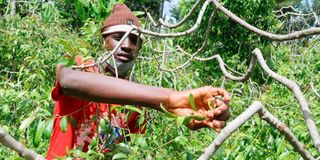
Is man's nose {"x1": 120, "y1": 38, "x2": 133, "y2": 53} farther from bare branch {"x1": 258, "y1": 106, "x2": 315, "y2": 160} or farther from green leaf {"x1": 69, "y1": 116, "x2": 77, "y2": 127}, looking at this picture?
bare branch {"x1": 258, "y1": 106, "x2": 315, "y2": 160}

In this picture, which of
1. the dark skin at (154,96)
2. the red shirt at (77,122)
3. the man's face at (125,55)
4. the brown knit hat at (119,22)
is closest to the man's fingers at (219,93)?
the dark skin at (154,96)

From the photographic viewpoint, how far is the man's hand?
0.75 meters

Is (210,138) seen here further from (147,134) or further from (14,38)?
(14,38)

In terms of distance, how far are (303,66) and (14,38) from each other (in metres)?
2.55

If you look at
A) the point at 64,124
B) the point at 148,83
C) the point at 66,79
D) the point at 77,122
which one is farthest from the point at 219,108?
the point at 148,83

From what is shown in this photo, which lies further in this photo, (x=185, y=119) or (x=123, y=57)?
(x=123, y=57)

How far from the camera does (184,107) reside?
2.51ft

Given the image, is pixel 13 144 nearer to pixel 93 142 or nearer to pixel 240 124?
pixel 240 124

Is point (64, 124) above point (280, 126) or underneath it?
underneath

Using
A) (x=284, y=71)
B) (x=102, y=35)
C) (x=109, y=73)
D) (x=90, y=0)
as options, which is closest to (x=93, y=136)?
(x=109, y=73)

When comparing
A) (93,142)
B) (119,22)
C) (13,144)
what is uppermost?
(119,22)

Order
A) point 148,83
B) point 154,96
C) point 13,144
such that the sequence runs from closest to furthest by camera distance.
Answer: point 13,144, point 154,96, point 148,83

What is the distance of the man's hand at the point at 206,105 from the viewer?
A: 75cm

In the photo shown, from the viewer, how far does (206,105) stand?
765 mm
